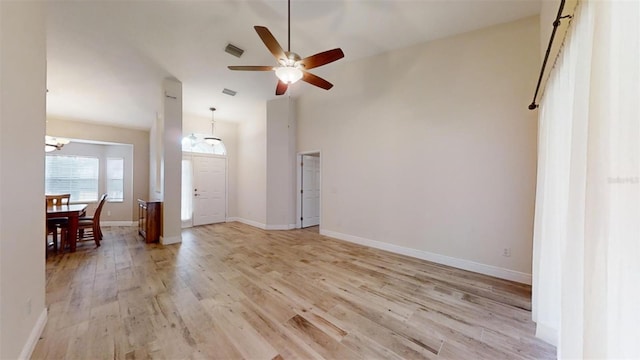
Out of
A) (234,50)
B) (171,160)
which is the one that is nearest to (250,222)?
(171,160)

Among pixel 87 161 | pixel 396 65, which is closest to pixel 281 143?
pixel 396 65

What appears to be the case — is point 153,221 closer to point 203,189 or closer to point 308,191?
point 203,189

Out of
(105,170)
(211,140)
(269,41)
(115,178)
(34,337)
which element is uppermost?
(269,41)

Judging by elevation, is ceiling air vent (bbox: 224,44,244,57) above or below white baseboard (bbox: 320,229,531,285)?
above

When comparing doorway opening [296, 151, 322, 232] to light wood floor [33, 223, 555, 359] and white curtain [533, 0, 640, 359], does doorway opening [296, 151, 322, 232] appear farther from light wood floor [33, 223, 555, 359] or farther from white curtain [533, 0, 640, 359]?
white curtain [533, 0, 640, 359]

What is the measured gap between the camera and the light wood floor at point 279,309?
5.79 feet

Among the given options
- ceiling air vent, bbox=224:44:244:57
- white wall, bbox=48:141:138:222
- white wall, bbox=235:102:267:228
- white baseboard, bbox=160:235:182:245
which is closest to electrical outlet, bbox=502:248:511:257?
ceiling air vent, bbox=224:44:244:57

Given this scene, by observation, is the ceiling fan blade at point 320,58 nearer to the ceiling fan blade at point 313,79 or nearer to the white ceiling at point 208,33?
the ceiling fan blade at point 313,79

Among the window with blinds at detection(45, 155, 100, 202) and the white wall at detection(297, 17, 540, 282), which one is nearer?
the white wall at detection(297, 17, 540, 282)

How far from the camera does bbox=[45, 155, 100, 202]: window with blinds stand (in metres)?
6.60

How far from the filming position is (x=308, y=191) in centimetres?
640

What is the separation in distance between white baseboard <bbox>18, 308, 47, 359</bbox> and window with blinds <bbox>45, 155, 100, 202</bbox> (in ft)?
22.6

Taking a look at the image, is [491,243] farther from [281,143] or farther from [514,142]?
[281,143]

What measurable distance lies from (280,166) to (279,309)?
4151mm
